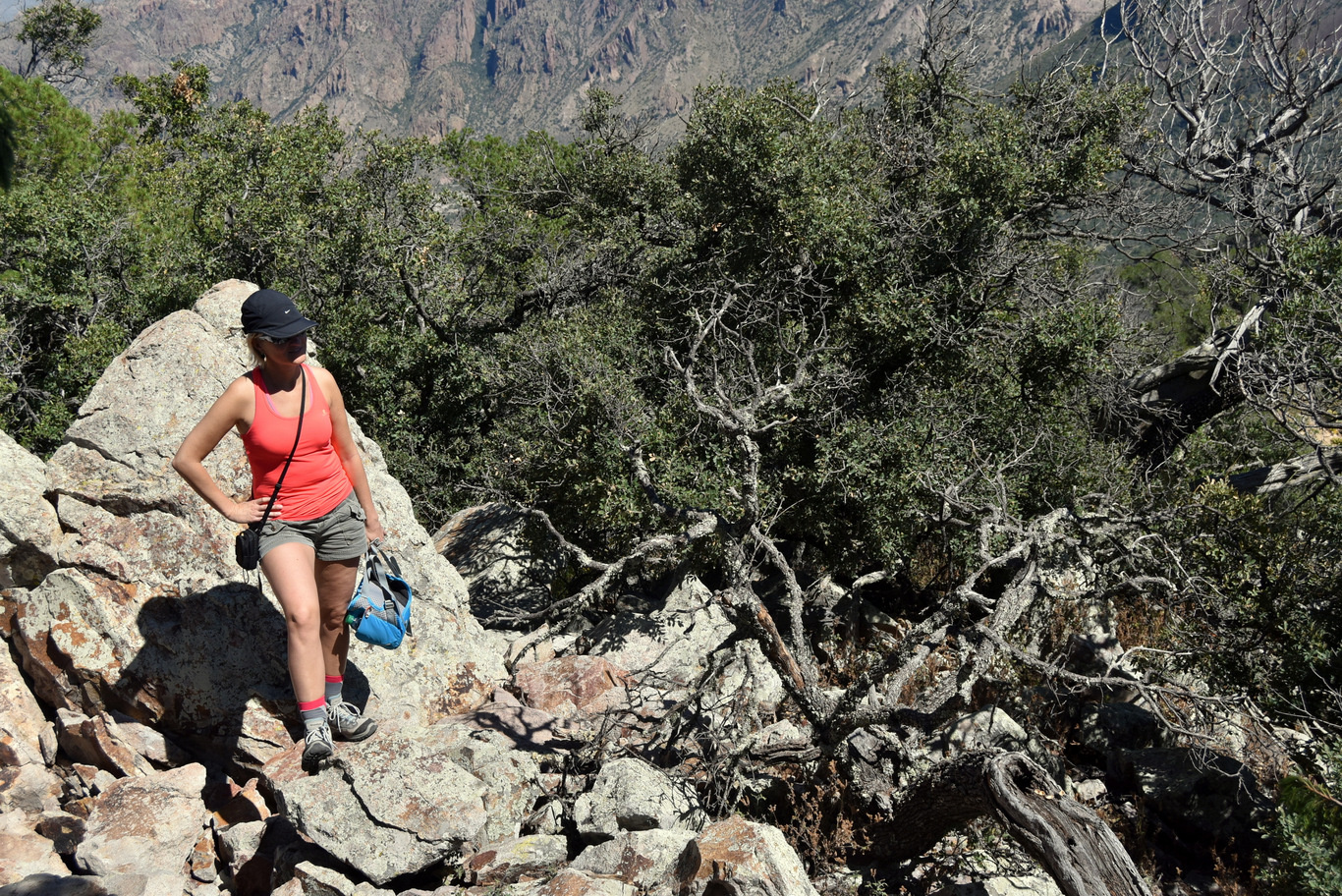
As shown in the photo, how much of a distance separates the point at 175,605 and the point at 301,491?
1.80m

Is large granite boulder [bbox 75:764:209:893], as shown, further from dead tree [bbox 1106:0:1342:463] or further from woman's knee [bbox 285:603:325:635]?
dead tree [bbox 1106:0:1342:463]

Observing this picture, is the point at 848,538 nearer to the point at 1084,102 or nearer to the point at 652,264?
the point at 652,264

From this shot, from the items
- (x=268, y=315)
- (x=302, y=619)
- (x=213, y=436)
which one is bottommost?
(x=302, y=619)

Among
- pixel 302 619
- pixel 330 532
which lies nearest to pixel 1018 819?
pixel 302 619

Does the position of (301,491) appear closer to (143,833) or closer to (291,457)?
(291,457)

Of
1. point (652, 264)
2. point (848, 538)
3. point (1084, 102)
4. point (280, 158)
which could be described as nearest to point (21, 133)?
point (280, 158)

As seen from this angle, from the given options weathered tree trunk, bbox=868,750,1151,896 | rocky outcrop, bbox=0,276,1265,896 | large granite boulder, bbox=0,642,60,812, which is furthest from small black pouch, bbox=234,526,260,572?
weathered tree trunk, bbox=868,750,1151,896

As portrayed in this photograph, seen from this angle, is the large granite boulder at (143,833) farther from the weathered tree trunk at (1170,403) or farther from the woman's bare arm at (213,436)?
the weathered tree trunk at (1170,403)

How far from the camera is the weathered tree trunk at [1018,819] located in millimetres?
3719

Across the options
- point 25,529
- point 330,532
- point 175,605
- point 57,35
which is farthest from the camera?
point 57,35

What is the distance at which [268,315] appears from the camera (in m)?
4.05

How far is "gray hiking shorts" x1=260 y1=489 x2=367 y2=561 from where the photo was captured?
4.31m

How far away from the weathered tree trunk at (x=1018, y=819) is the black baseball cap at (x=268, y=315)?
4216 millimetres

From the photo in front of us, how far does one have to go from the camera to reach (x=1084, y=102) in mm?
10633
